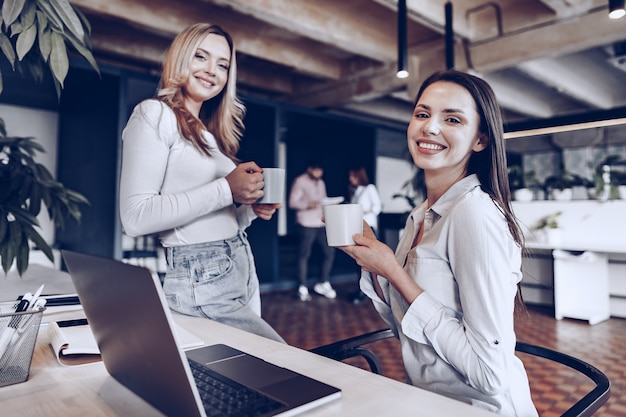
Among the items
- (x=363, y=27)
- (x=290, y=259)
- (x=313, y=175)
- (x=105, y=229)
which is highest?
(x=363, y=27)

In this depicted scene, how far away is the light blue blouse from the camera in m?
0.80

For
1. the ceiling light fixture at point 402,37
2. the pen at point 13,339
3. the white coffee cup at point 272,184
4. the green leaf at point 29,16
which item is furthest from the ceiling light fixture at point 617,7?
the pen at point 13,339

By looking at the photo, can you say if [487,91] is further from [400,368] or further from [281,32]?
[281,32]

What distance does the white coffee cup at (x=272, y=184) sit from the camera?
109cm

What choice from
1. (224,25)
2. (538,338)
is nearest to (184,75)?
(538,338)

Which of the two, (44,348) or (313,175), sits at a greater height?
(313,175)

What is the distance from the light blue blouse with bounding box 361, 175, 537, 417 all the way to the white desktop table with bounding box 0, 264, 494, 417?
18cm

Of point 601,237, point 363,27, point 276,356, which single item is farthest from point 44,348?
point 601,237

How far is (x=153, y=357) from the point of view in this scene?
0.52 meters

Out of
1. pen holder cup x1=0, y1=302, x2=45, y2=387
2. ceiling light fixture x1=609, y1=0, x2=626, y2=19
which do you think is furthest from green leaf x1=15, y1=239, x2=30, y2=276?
ceiling light fixture x1=609, y1=0, x2=626, y2=19

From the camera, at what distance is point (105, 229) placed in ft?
14.4

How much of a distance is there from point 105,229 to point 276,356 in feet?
13.3

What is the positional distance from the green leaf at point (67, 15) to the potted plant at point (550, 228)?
474 centimetres

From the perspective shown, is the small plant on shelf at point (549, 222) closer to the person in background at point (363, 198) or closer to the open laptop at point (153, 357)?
the person in background at point (363, 198)
